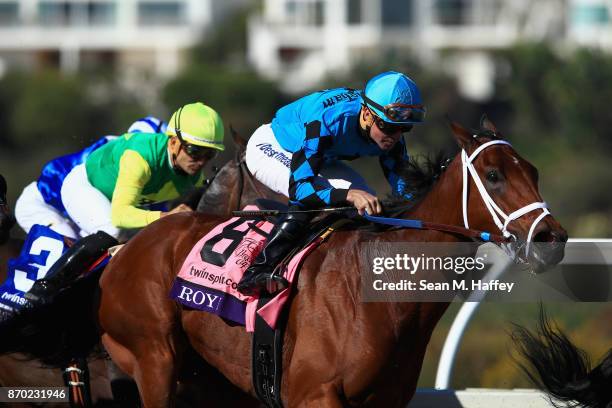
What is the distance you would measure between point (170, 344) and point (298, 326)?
30.0 inches

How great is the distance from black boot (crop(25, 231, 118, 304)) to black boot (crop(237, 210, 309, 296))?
101 centimetres

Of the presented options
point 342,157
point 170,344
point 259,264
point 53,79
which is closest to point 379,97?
point 342,157

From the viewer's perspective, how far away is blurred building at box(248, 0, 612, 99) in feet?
181

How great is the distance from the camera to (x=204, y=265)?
17.1 ft

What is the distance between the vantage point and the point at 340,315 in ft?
15.8

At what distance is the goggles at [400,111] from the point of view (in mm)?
4895

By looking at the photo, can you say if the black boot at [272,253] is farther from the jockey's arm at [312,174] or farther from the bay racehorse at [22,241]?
the bay racehorse at [22,241]

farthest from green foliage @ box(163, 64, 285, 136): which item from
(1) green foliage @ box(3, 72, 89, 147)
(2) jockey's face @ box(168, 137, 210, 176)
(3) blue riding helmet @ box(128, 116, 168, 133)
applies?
(2) jockey's face @ box(168, 137, 210, 176)

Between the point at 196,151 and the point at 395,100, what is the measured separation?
1.42m

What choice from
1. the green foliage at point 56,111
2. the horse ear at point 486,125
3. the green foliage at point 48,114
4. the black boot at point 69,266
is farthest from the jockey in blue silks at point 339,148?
the green foliage at point 48,114

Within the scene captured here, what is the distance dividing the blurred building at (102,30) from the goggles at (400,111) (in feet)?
190

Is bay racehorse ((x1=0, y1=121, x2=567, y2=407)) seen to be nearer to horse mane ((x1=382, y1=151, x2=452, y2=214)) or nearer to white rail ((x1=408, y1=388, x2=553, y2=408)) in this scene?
horse mane ((x1=382, y1=151, x2=452, y2=214))

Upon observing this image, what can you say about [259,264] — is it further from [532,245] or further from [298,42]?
[298,42]

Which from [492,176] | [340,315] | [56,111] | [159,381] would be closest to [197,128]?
[159,381]
